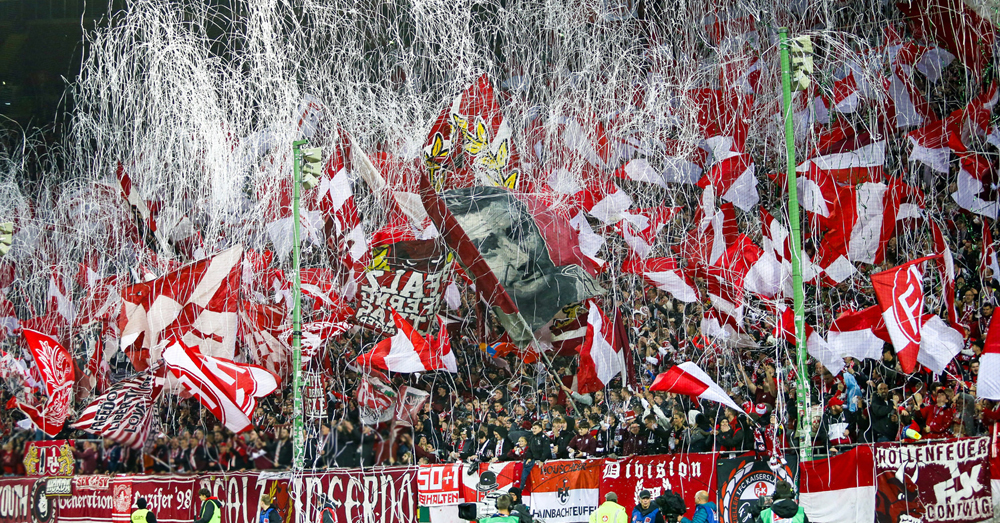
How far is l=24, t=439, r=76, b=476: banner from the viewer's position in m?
18.9

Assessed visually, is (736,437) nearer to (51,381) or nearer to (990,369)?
(990,369)

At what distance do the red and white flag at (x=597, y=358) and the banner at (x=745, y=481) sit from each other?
9.55ft

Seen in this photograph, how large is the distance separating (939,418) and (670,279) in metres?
4.47

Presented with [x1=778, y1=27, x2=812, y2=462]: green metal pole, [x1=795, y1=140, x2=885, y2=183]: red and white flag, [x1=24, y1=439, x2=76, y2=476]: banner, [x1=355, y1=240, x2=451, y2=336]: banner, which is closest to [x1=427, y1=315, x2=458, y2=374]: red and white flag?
[x1=355, y1=240, x2=451, y2=336]: banner

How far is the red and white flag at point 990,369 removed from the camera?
11.4 metres

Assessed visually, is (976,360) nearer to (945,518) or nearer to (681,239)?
(945,518)

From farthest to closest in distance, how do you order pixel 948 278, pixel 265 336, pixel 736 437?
pixel 265 336
pixel 948 278
pixel 736 437

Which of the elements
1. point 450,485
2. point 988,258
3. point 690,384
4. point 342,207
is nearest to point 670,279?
point 690,384

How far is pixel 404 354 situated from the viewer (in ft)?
51.8

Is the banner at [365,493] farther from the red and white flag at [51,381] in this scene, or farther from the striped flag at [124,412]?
the red and white flag at [51,381]

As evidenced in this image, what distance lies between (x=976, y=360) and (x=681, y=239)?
5.31m

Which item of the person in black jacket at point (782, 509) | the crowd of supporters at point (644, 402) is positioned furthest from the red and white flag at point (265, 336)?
the person in black jacket at point (782, 509)

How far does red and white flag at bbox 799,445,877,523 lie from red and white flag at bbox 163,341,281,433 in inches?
298

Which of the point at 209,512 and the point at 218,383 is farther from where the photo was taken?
the point at 218,383
